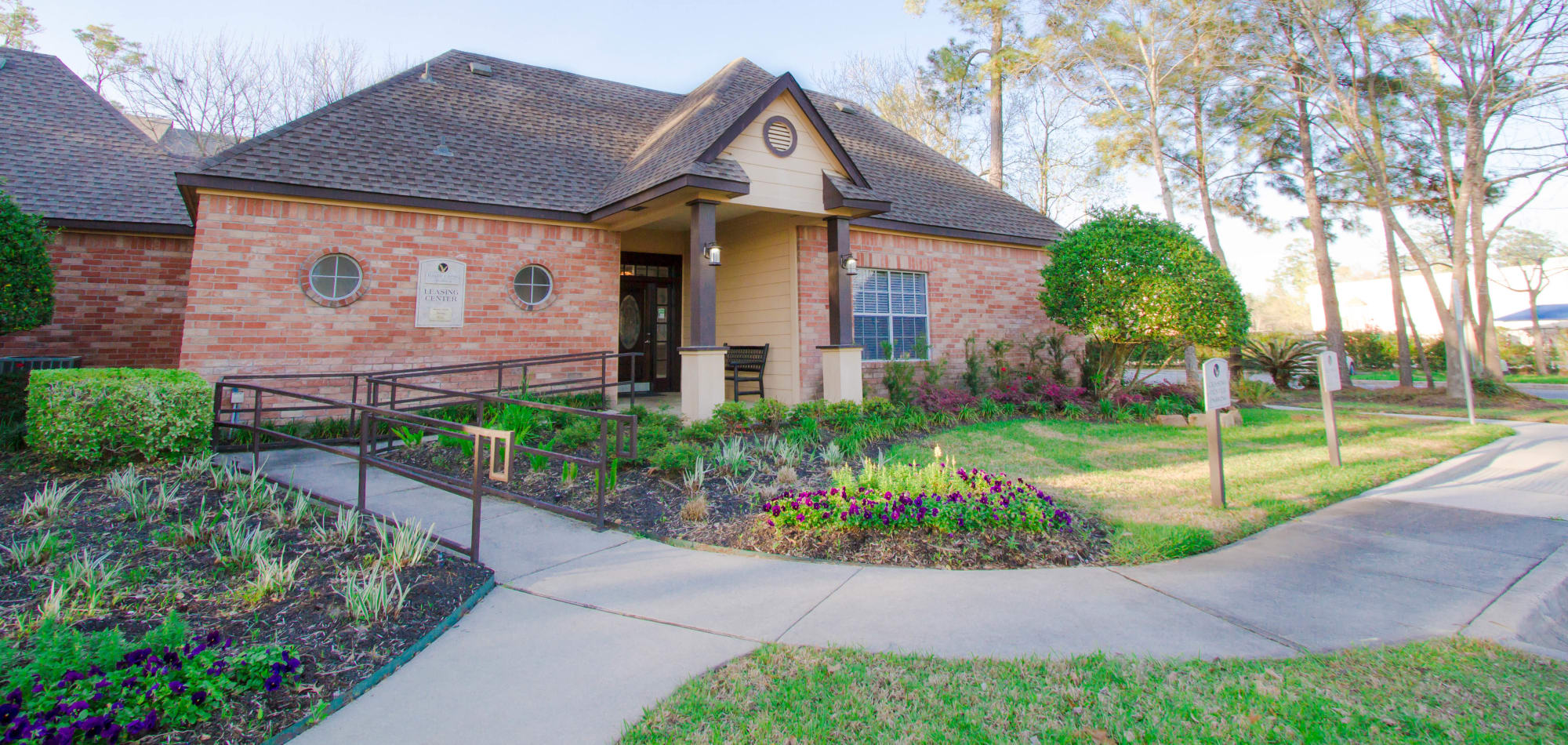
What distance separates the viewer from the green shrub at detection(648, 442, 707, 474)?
6297 millimetres

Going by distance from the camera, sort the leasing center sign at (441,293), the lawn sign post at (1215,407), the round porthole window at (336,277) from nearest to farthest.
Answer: the lawn sign post at (1215,407) → the round porthole window at (336,277) → the leasing center sign at (441,293)

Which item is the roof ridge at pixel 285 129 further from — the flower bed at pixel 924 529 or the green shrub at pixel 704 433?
the flower bed at pixel 924 529

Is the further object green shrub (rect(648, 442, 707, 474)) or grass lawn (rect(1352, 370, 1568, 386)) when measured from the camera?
grass lawn (rect(1352, 370, 1568, 386))

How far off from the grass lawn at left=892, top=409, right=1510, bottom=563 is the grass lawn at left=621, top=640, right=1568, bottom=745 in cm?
168

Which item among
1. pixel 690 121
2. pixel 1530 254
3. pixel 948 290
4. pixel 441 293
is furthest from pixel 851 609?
pixel 1530 254

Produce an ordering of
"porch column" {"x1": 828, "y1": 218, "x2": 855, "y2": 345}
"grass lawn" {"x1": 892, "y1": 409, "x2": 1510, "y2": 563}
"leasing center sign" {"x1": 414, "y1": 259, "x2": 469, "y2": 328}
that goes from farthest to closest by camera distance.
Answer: "porch column" {"x1": 828, "y1": 218, "x2": 855, "y2": 345} → "leasing center sign" {"x1": 414, "y1": 259, "x2": 469, "y2": 328} → "grass lawn" {"x1": 892, "y1": 409, "x2": 1510, "y2": 563}

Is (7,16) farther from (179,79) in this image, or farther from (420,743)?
(420,743)

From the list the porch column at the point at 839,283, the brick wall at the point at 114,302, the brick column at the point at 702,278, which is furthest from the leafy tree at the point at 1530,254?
the brick wall at the point at 114,302

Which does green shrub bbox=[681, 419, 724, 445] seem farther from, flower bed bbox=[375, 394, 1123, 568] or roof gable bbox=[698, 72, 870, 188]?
roof gable bbox=[698, 72, 870, 188]

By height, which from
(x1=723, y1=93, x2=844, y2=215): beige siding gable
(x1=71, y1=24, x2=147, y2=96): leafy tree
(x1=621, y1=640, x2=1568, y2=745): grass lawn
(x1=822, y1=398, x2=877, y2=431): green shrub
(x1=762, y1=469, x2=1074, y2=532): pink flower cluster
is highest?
(x1=71, y1=24, x2=147, y2=96): leafy tree

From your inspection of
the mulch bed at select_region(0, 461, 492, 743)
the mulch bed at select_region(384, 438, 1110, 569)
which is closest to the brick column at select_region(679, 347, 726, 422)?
the mulch bed at select_region(384, 438, 1110, 569)

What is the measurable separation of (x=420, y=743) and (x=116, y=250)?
11875 mm

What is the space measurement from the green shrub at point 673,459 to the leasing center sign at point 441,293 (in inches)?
189

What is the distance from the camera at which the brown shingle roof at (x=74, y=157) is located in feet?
32.8
